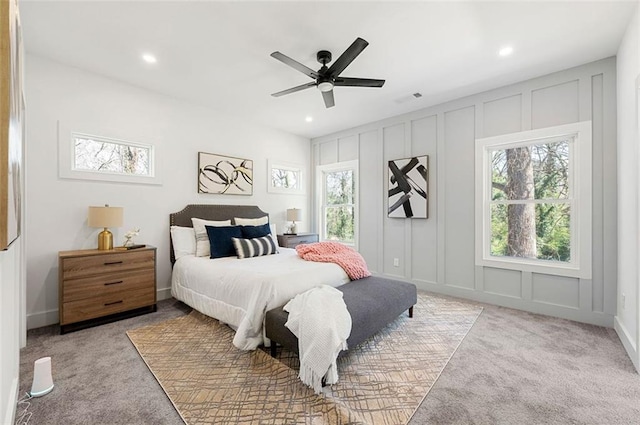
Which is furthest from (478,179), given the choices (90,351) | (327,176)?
(90,351)

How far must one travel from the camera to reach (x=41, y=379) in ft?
5.82

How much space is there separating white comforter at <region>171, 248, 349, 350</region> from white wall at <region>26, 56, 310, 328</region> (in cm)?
93

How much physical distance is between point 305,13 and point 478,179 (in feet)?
9.47

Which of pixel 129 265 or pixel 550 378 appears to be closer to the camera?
pixel 550 378

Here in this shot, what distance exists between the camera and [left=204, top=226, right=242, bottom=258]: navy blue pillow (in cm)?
343

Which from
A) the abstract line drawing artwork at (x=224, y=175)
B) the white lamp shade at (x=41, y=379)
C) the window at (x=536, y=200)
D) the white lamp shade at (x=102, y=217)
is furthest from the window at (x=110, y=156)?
the window at (x=536, y=200)

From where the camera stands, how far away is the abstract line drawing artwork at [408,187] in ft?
13.6

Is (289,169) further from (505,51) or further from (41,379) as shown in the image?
(41,379)

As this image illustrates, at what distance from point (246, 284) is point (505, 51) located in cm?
337

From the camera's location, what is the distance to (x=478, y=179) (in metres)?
3.64

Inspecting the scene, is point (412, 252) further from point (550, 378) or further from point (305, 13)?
point (305, 13)

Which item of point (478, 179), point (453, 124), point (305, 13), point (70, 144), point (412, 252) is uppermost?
point (305, 13)

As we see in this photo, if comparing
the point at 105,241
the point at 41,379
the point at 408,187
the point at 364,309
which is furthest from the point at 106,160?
the point at 408,187

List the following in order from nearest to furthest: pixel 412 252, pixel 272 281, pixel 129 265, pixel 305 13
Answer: pixel 305 13, pixel 272 281, pixel 129 265, pixel 412 252
